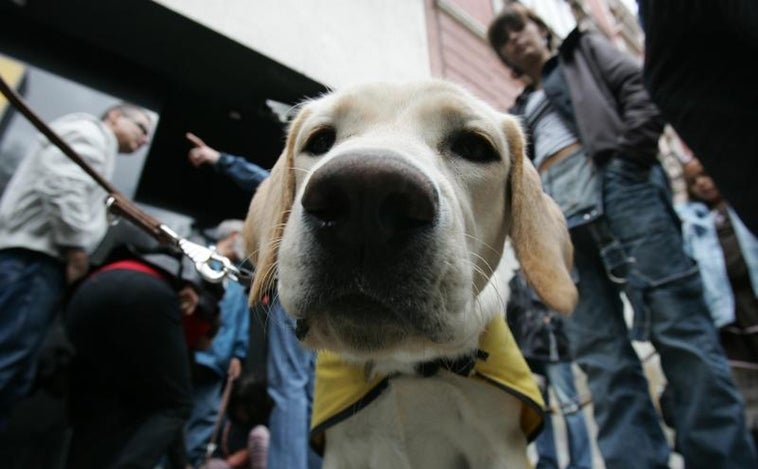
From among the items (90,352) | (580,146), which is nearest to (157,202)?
(90,352)

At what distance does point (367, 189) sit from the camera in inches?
36.1

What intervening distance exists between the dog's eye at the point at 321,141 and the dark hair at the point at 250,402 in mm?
2860

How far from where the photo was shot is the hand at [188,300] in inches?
112

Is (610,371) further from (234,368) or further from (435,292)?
(234,368)

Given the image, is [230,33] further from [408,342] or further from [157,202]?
[408,342]

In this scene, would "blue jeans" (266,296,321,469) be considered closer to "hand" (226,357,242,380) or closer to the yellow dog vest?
the yellow dog vest

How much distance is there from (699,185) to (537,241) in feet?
12.1

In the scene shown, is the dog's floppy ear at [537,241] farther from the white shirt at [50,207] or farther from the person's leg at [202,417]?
the person's leg at [202,417]

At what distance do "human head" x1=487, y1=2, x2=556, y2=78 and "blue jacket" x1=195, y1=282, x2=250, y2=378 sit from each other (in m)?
2.88

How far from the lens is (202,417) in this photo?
3.89 meters

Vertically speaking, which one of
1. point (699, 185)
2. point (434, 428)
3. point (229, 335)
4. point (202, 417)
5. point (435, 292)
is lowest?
point (202, 417)

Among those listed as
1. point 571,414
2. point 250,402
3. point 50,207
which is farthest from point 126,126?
point 571,414

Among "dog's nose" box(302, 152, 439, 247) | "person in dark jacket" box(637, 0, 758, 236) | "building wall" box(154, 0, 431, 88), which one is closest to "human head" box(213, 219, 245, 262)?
"building wall" box(154, 0, 431, 88)

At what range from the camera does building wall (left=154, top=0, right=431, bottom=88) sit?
13.9ft
